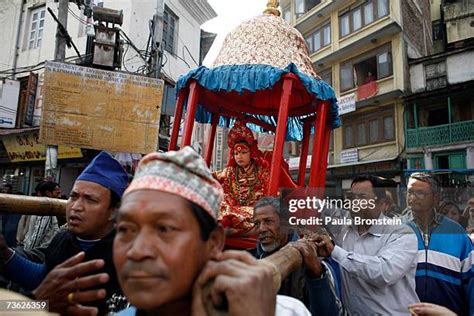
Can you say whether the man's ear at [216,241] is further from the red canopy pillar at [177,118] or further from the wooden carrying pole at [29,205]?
the red canopy pillar at [177,118]

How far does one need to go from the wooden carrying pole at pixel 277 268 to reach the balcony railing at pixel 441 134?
51.1ft

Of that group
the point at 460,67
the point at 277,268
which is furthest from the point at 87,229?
the point at 460,67

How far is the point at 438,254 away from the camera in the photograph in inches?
90.2

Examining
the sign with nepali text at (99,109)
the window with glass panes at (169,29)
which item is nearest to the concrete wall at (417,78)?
the window with glass panes at (169,29)

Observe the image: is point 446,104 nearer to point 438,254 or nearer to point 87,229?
point 438,254

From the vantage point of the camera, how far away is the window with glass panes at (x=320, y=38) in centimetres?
2009

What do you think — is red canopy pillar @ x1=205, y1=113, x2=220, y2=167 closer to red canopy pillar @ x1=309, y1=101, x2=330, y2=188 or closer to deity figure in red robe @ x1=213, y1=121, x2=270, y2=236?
deity figure in red robe @ x1=213, y1=121, x2=270, y2=236

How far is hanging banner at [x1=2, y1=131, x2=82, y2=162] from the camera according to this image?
12.2 meters

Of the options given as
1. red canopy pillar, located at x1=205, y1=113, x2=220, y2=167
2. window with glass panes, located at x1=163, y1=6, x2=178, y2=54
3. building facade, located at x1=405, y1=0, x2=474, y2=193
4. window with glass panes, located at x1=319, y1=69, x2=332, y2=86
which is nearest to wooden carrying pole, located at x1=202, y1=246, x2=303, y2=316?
red canopy pillar, located at x1=205, y1=113, x2=220, y2=167

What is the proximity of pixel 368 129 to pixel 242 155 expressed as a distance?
15097mm

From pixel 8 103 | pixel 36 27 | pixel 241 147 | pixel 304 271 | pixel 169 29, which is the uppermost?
pixel 169 29

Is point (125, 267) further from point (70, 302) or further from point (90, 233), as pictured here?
point (90, 233)

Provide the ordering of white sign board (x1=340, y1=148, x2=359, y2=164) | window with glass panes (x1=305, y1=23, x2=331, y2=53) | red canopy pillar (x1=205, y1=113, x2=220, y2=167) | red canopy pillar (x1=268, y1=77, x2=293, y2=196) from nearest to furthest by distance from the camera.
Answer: red canopy pillar (x1=268, y1=77, x2=293, y2=196) < red canopy pillar (x1=205, y1=113, x2=220, y2=167) < white sign board (x1=340, y1=148, x2=359, y2=164) < window with glass panes (x1=305, y1=23, x2=331, y2=53)

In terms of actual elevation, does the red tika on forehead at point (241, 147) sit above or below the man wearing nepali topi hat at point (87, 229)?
above
